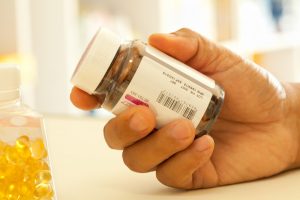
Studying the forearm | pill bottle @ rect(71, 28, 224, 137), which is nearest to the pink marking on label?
pill bottle @ rect(71, 28, 224, 137)

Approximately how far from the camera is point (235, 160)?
2.27ft

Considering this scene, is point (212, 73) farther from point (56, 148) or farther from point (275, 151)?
point (56, 148)

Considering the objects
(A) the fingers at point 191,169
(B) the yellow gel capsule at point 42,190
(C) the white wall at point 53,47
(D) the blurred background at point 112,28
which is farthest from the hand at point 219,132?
(C) the white wall at point 53,47

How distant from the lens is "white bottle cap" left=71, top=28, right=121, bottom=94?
0.56 metres

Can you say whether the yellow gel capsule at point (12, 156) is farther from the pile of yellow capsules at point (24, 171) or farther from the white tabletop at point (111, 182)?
the white tabletop at point (111, 182)

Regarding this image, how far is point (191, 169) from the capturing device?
0.62 metres

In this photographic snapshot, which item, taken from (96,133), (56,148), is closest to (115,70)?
(56,148)

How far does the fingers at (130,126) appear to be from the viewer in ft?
1.84

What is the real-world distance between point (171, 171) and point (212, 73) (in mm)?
146

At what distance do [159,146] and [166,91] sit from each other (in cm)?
7

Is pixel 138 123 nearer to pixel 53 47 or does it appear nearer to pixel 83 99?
pixel 83 99

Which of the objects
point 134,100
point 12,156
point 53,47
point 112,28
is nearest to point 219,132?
point 134,100

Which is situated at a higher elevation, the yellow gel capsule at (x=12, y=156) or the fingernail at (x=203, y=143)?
the yellow gel capsule at (x=12, y=156)

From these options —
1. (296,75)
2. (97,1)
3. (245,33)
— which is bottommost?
(296,75)
